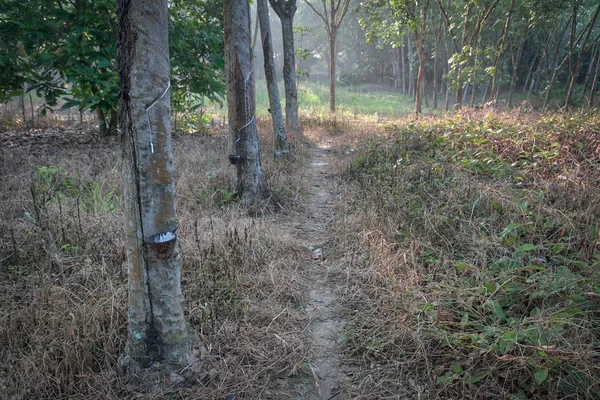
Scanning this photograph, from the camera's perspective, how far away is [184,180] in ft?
16.5

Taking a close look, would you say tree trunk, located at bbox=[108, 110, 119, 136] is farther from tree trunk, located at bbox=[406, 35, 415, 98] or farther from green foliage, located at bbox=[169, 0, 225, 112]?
tree trunk, located at bbox=[406, 35, 415, 98]

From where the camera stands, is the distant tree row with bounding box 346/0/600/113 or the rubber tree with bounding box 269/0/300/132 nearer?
the rubber tree with bounding box 269/0/300/132

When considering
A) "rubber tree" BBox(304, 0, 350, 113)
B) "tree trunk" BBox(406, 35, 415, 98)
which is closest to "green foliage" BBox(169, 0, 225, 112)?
"rubber tree" BBox(304, 0, 350, 113)

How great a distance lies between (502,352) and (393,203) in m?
2.20

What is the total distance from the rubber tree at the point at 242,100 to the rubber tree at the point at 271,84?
2.11 metres

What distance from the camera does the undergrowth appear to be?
1962mm

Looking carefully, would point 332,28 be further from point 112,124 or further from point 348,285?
point 348,285

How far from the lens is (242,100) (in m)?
4.57

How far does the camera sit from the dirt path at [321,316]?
215 centimetres

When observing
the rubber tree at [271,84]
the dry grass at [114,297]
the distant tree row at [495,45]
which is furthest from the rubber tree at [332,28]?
the dry grass at [114,297]

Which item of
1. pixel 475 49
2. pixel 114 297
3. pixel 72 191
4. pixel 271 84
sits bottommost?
pixel 114 297

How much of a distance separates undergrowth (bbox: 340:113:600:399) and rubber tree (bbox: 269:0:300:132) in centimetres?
452

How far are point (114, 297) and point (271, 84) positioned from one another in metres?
5.24

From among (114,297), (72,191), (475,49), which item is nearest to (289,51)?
(72,191)
